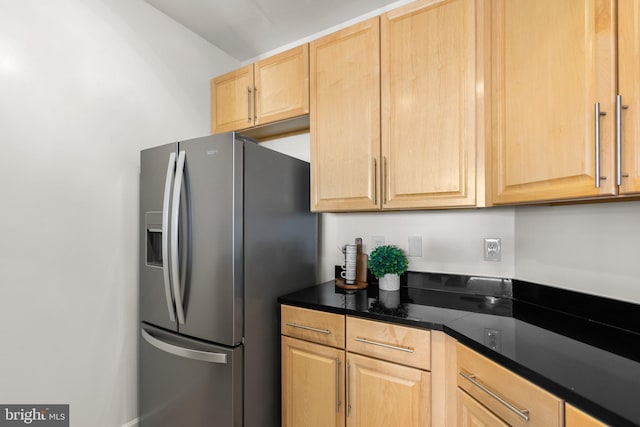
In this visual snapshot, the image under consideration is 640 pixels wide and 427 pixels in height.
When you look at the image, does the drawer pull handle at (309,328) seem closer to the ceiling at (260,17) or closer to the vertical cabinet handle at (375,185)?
the vertical cabinet handle at (375,185)

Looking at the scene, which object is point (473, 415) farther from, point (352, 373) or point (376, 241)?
point (376, 241)

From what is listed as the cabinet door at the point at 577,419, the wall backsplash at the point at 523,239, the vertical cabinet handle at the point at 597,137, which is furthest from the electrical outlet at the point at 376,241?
the cabinet door at the point at 577,419

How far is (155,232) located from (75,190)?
1.40ft

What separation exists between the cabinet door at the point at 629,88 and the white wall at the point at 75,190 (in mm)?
2187

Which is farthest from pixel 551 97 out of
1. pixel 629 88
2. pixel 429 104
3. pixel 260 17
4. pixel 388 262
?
pixel 260 17

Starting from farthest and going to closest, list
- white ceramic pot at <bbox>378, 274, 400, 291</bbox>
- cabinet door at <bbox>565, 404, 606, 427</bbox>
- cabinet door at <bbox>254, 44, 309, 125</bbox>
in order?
cabinet door at <bbox>254, 44, 309, 125</bbox>
white ceramic pot at <bbox>378, 274, 400, 291</bbox>
cabinet door at <bbox>565, 404, 606, 427</bbox>

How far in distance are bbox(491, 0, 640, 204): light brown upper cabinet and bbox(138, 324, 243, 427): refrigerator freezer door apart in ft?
4.74

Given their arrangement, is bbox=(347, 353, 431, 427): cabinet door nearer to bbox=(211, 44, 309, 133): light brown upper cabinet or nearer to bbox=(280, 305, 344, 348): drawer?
bbox=(280, 305, 344, 348): drawer

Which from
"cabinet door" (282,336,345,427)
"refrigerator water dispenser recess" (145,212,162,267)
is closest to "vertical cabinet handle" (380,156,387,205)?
"cabinet door" (282,336,345,427)

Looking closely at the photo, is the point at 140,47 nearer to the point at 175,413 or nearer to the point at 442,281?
the point at 175,413

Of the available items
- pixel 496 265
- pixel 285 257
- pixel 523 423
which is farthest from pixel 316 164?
pixel 523 423

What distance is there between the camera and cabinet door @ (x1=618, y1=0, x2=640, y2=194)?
0.86 metres

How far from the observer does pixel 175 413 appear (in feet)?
5.39

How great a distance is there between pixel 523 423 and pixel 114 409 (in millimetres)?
1986
